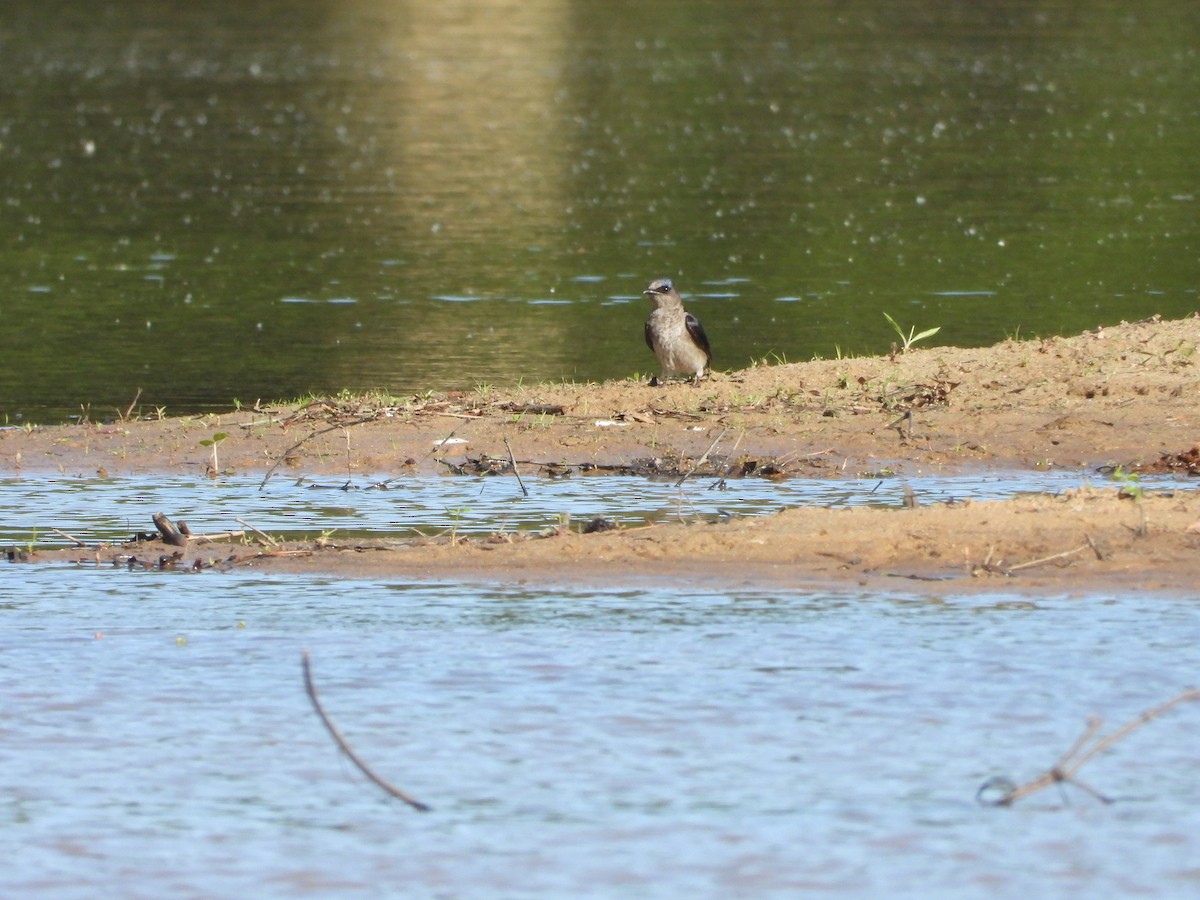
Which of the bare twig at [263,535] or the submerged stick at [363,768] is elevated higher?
the bare twig at [263,535]

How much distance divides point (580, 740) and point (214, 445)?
21.1 feet

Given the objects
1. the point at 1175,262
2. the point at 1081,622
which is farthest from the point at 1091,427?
the point at 1175,262

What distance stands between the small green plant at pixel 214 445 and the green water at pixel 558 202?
2.74m

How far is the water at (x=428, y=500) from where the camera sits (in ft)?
35.9

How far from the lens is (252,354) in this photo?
742 inches

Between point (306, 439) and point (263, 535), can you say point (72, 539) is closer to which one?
point (263, 535)

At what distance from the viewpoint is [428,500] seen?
11.7 meters

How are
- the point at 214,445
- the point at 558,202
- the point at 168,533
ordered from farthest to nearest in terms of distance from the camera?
the point at 558,202 → the point at 214,445 → the point at 168,533

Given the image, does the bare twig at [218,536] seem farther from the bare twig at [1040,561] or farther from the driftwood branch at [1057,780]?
the driftwood branch at [1057,780]

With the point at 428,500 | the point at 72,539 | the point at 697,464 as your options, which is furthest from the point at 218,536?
the point at 697,464

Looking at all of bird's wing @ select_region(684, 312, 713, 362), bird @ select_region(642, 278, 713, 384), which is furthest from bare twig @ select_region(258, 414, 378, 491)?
bird's wing @ select_region(684, 312, 713, 362)

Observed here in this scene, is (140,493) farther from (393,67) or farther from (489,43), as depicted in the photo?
(489,43)

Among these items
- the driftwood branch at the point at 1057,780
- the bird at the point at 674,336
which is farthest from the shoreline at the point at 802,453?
the driftwood branch at the point at 1057,780

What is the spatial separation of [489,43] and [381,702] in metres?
51.5
